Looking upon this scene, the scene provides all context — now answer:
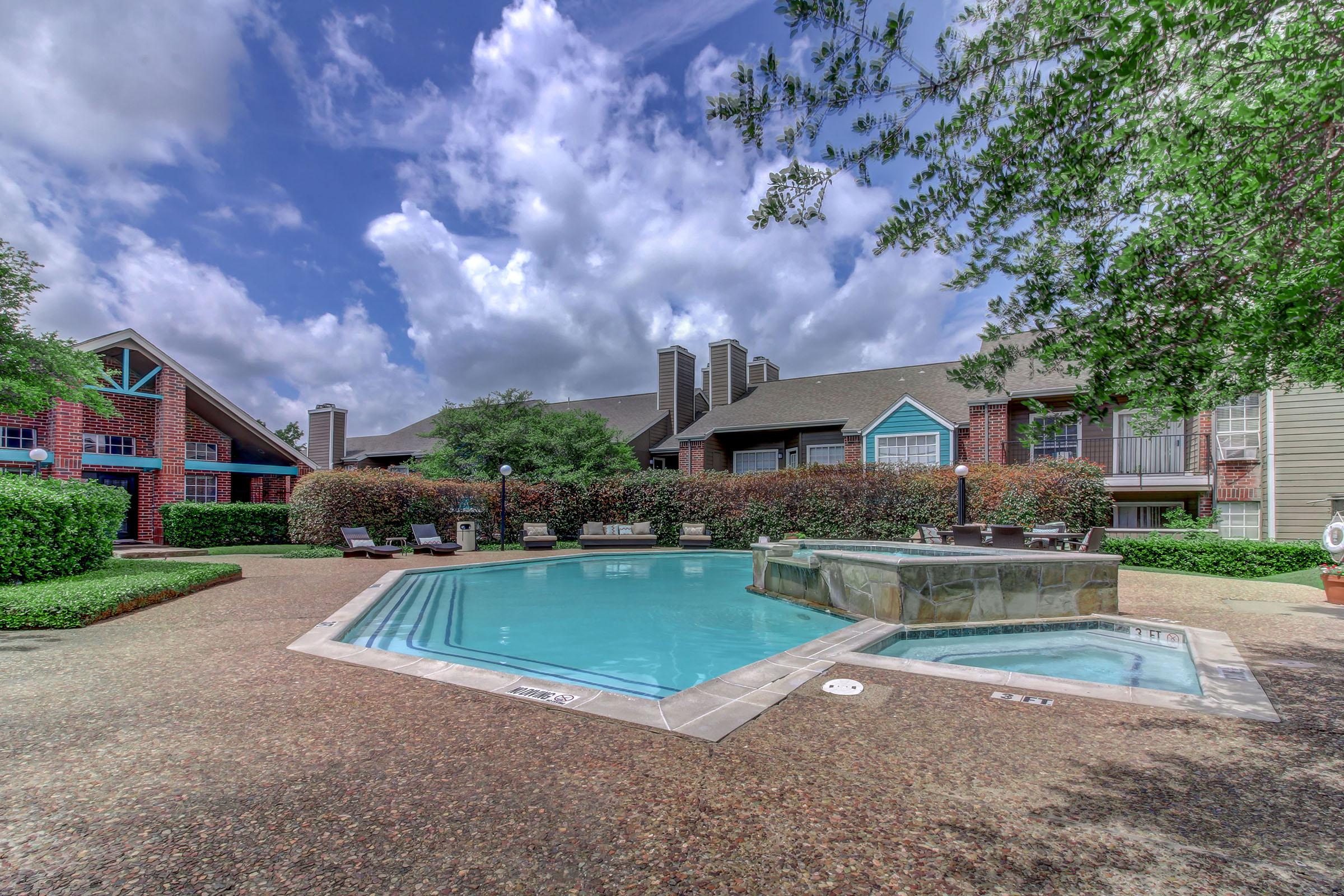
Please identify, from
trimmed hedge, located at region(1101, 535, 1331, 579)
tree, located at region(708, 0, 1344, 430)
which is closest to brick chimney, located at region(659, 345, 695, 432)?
trimmed hedge, located at region(1101, 535, 1331, 579)

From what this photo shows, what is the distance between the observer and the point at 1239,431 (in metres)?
17.8

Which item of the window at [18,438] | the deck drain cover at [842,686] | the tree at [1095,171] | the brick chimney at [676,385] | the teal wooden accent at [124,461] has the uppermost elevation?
the brick chimney at [676,385]

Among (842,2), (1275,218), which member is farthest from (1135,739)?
(842,2)

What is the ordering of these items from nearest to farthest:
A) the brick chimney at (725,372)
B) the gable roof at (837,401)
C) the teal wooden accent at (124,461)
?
the teal wooden accent at (124,461), the gable roof at (837,401), the brick chimney at (725,372)

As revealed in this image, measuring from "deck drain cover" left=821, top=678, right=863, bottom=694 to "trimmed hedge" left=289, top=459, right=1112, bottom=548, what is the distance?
13.1 m

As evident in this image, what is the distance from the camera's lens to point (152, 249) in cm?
1228

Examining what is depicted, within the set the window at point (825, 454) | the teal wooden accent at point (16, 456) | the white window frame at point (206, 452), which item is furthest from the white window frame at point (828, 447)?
the teal wooden accent at point (16, 456)

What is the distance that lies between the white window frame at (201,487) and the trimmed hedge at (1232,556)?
1081 inches

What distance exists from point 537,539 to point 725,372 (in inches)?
525

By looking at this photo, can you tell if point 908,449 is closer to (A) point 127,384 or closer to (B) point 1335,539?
(B) point 1335,539

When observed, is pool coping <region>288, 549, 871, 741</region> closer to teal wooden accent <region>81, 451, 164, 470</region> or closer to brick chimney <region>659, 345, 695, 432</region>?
teal wooden accent <region>81, 451, 164, 470</region>

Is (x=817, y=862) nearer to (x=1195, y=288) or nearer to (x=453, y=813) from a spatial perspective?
(x=453, y=813)

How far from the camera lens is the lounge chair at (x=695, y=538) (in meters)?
20.3

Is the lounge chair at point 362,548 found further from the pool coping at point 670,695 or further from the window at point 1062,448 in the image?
the window at point 1062,448
